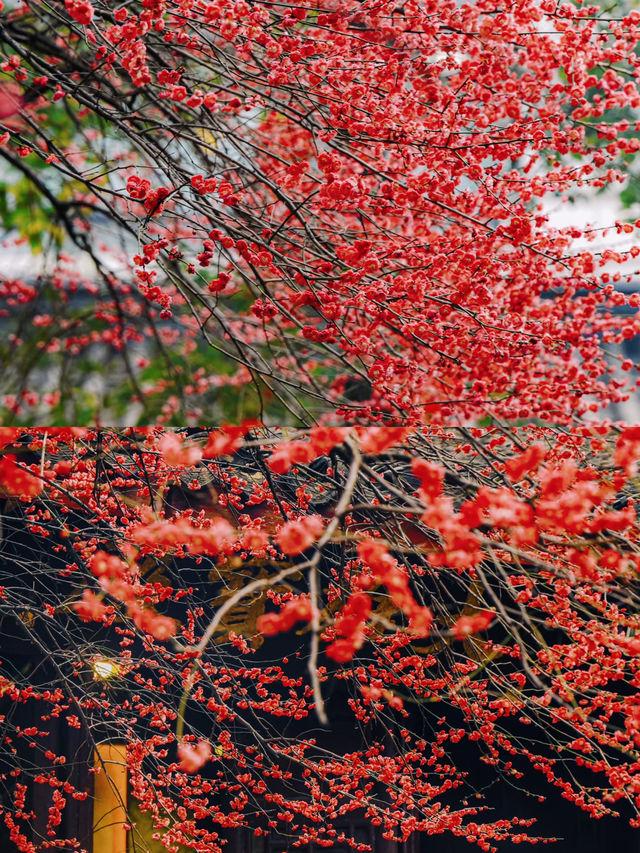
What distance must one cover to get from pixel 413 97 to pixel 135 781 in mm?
2509

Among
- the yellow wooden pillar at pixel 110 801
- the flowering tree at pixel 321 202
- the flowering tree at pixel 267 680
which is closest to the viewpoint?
the flowering tree at pixel 321 202

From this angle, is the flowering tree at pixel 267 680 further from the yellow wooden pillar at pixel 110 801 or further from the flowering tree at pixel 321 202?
the flowering tree at pixel 321 202

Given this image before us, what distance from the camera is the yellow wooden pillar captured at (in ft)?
8.39

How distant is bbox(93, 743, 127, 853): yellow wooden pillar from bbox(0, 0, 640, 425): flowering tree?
1424 millimetres

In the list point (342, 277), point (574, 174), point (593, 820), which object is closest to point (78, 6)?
point (342, 277)

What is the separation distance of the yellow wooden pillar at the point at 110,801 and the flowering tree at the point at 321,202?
1.42m

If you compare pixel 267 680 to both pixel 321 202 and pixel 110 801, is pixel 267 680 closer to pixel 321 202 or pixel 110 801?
pixel 110 801

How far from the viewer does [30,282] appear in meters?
3.79

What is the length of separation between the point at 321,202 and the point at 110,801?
2264 mm

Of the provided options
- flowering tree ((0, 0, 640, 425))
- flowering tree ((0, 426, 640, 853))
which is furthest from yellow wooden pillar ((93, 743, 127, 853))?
flowering tree ((0, 0, 640, 425))

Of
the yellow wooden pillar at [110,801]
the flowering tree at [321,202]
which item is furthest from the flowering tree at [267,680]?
the flowering tree at [321,202]

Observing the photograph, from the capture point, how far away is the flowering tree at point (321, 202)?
1.72m

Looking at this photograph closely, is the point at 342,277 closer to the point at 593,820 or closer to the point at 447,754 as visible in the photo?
the point at 447,754

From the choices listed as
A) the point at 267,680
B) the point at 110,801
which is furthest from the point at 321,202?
the point at 110,801
